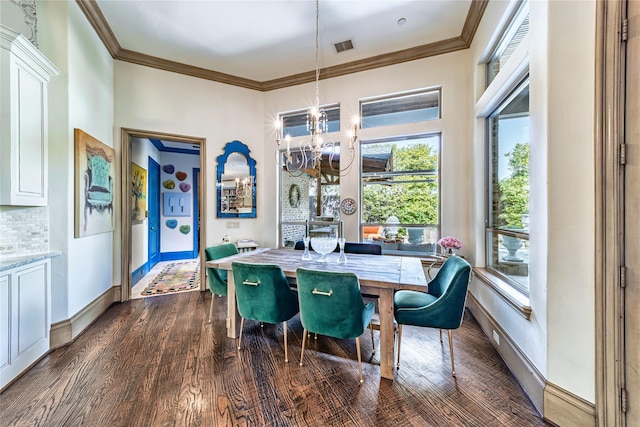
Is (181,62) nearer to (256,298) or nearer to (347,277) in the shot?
(256,298)

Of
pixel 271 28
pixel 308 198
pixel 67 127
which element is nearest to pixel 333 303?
pixel 308 198

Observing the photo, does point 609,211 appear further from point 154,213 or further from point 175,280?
point 154,213

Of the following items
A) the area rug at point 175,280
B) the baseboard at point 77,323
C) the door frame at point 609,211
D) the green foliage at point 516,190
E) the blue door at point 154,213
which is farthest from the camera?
the blue door at point 154,213

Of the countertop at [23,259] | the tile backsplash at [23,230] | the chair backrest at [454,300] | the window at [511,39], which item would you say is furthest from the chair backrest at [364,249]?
the tile backsplash at [23,230]

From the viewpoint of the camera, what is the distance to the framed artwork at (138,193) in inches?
176

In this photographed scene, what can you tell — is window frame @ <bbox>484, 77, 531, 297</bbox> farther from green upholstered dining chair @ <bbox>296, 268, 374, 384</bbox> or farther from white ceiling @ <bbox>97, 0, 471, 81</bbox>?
green upholstered dining chair @ <bbox>296, 268, 374, 384</bbox>

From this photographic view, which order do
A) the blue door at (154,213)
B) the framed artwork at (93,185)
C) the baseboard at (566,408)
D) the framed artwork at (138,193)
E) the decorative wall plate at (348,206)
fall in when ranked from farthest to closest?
1. the blue door at (154,213)
2. the framed artwork at (138,193)
3. the decorative wall plate at (348,206)
4. the framed artwork at (93,185)
5. the baseboard at (566,408)

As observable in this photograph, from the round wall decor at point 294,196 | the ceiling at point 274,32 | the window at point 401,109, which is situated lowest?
the round wall decor at point 294,196

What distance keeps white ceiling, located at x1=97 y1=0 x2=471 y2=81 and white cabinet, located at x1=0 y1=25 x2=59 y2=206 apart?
130 centimetres

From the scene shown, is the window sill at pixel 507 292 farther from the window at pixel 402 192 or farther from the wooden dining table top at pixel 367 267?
the window at pixel 402 192

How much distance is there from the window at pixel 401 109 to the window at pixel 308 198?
0.71 metres

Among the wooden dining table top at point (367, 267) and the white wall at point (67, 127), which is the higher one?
the white wall at point (67, 127)

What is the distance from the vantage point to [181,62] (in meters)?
3.89

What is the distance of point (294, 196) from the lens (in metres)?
4.53
